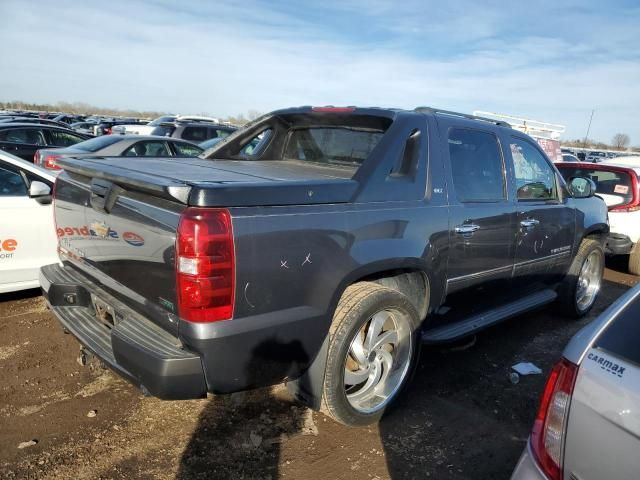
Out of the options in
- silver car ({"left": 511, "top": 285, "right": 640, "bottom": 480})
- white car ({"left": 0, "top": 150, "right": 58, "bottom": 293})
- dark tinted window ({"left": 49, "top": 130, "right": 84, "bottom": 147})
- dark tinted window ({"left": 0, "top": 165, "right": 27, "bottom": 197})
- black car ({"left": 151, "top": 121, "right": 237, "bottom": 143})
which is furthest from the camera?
black car ({"left": 151, "top": 121, "right": 237, "bottom": 143})

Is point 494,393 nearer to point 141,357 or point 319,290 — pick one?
point 319,290

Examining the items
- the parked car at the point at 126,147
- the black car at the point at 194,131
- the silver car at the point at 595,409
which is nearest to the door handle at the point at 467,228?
the silver car at the point at 595,409

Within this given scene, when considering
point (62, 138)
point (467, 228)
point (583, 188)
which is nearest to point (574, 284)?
point (583, 188)

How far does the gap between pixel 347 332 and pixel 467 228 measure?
4.25 ft

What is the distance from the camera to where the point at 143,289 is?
2.52m

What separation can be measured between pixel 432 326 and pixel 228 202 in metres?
1.96

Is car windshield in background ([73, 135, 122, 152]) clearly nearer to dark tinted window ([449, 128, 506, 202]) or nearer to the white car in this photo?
the white car

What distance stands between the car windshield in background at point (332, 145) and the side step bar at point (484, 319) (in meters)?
1.34

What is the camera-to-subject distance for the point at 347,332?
272 cm

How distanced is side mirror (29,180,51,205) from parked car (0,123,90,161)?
718 centimetres

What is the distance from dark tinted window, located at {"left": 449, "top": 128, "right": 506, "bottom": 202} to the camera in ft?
11.6

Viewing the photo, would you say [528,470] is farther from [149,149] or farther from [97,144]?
[97,144]

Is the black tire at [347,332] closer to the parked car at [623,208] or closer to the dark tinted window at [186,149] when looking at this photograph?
the parked car at [623,208]

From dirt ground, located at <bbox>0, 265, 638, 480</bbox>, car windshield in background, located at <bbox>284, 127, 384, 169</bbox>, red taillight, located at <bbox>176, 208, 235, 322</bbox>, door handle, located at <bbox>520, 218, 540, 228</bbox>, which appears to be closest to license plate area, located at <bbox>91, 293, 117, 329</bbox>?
dirt ground, located at <bbox>0, 265, 638, 480</bbox>
